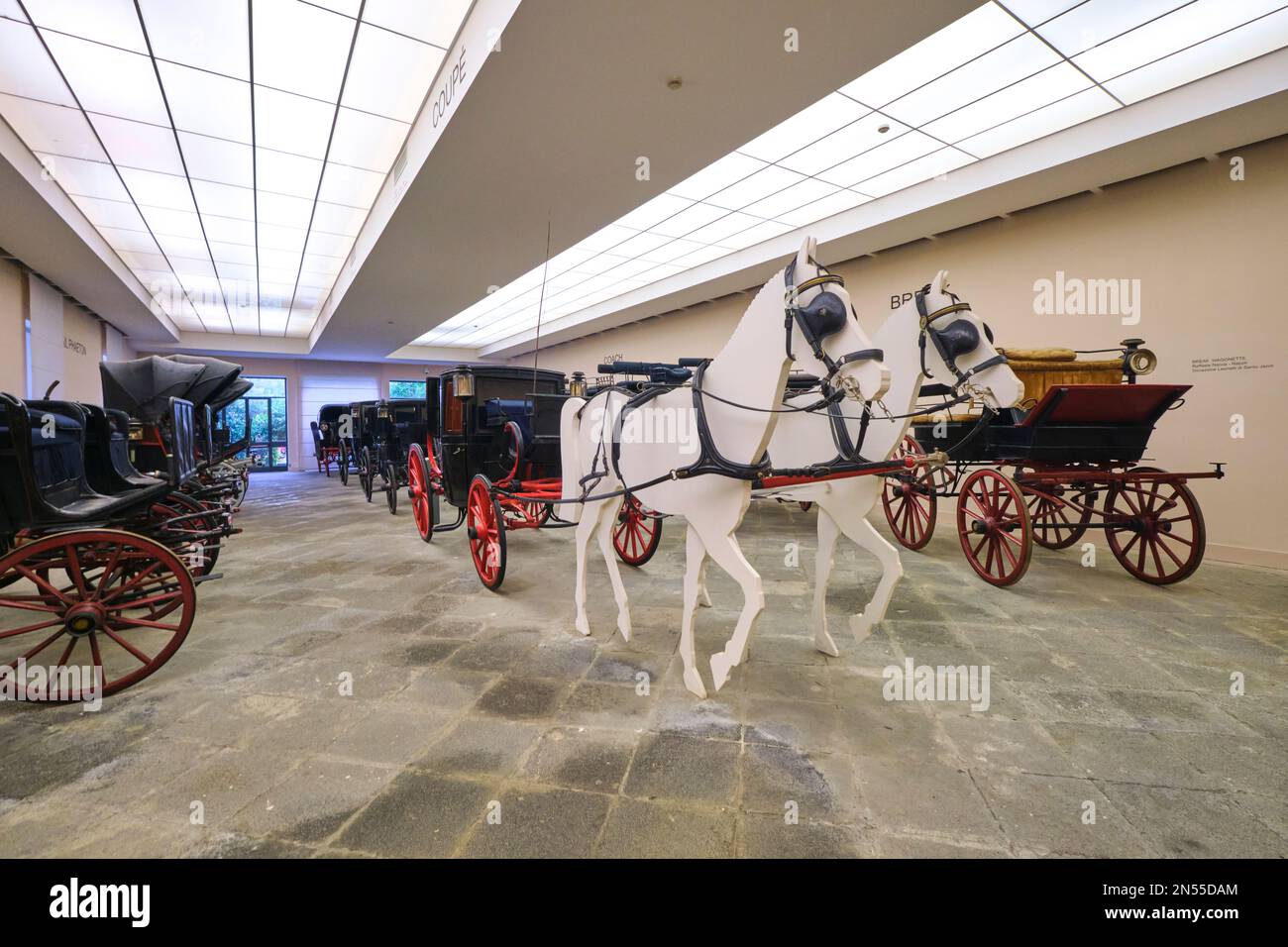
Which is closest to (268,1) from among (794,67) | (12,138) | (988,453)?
(794,67)

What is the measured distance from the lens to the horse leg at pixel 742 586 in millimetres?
1847

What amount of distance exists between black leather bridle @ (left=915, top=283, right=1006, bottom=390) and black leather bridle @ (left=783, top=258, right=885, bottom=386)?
3.13 ft

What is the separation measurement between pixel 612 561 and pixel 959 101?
4.89 m

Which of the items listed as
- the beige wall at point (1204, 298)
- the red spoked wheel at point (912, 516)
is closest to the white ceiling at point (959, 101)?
the beige wall at point (1204, 298)

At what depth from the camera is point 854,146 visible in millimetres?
4848

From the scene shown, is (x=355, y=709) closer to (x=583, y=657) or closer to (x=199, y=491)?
(x=583, y=657)

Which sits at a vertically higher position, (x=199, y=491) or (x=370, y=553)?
(x=199, y=491)

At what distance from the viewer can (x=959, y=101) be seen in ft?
13.7

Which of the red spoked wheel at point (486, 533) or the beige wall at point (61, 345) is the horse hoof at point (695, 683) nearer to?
the red spoked wheel at point (486, 533)

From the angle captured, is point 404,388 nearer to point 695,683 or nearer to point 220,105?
point 220,105
